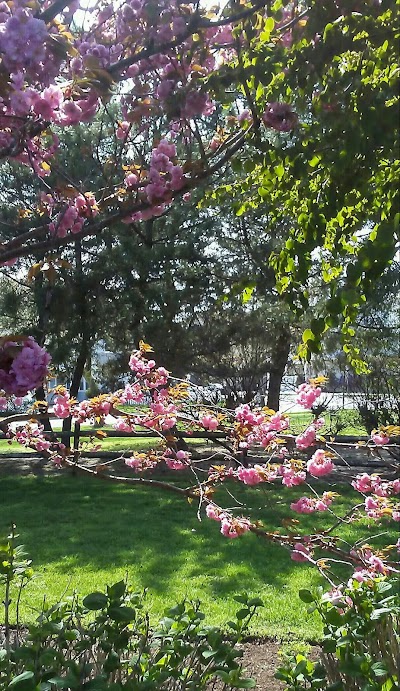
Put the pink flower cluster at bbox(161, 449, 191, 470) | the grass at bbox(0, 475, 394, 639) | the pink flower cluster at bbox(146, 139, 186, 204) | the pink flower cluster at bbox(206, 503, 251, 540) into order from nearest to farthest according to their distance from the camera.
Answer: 1. the pink flower cluster at bbox(146, 139, 186, 204)
2. the pink flower cluster at bbox(206, 503, 251, 540)
3. the pink flower cluster at bbox(161, 449, 191, 470)
4. the grass at bbox(0, 475, 394, 639)

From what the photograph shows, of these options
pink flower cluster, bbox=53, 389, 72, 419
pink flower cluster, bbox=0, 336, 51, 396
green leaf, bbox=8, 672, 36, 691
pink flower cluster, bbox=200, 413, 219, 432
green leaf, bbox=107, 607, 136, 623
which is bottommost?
green leaf, bbox=8, 672, 36, 691

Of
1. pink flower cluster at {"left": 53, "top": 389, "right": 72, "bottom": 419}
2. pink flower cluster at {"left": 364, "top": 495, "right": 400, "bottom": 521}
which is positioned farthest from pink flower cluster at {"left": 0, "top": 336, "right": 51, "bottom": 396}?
pink flower cluster at {"left": 364, "top": 495, "right": 400, "bottom": 521}

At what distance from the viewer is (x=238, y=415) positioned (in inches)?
108

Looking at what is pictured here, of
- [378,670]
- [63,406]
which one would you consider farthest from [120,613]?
[63,406]

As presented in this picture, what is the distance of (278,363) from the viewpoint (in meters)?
9.14

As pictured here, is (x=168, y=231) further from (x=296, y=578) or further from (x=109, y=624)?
(x=109, y=624)

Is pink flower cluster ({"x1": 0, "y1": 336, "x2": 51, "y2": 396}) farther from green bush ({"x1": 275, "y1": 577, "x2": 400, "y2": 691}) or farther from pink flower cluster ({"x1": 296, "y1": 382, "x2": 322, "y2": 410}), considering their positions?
pink flower cluster ({"x1": 296, "y1": 382, "x2": 322, "y2": 410})

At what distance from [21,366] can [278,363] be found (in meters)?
7.95

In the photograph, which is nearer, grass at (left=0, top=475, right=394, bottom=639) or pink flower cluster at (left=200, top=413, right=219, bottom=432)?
pink flower cluster at (left=200, top=413, right=219, bottom=432)

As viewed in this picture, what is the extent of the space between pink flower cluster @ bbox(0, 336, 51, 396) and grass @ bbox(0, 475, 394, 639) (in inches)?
58.3

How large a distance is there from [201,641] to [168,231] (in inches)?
275

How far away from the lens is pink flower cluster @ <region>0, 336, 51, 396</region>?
53.1 inches

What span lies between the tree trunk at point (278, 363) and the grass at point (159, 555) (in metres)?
2.32

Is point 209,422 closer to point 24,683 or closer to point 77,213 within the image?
point 77,213
